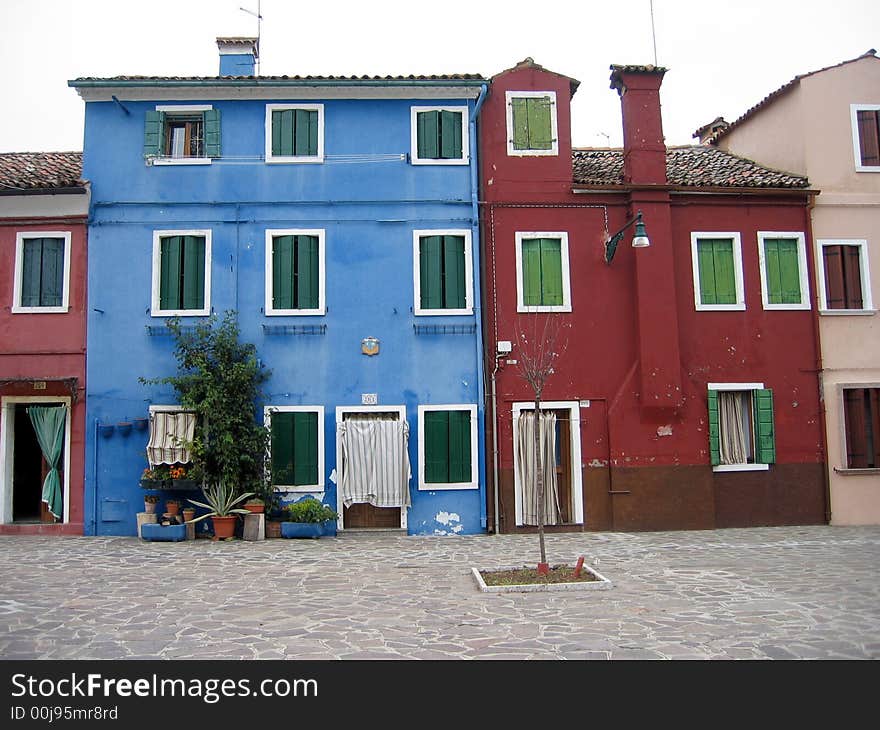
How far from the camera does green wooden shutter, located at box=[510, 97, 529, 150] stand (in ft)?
53.7

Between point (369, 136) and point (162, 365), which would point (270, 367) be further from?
point (369, 136)

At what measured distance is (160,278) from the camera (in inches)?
621

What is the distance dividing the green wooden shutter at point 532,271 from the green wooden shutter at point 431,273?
1.74 m

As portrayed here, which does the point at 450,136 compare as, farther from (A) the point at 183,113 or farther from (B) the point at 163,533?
(B) the point at 163,533

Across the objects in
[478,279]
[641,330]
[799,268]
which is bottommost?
[641,330]

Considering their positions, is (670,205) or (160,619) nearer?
(160,619)

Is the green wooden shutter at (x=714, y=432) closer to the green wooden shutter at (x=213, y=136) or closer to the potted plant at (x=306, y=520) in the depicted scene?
the potted plant at (x=306, y=520)

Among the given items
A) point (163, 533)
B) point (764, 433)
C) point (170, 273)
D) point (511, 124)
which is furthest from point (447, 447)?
point (511, 124)

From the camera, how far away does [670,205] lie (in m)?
16.3

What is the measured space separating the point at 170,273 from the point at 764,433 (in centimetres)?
1256

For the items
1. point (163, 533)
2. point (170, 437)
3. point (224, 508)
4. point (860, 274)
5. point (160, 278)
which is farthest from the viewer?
point (860, 274)
